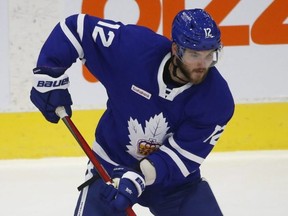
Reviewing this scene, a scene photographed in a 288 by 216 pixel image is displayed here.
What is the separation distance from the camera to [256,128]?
4.32 meters

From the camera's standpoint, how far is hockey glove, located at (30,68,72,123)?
97.4 inches

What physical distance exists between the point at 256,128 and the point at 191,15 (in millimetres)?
Answer: 2079

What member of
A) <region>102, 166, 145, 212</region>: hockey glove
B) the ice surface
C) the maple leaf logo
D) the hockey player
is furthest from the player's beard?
the ice surface

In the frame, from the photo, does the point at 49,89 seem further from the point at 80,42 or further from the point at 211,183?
the point at 211,183

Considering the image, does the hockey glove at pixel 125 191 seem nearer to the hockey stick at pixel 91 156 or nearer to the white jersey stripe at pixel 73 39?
the hockey stick at pixel 91 156

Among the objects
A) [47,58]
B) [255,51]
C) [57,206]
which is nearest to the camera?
[47,58]

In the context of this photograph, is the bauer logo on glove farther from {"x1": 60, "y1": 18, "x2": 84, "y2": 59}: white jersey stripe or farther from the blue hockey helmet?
the blue hockey helmet

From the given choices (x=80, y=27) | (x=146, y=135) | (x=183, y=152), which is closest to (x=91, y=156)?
(x=146, y=135)

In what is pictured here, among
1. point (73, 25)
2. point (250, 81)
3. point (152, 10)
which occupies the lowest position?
point (250, 81)

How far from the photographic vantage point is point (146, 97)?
2.44 metres

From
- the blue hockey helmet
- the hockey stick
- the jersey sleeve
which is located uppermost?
the blue hockey helmet

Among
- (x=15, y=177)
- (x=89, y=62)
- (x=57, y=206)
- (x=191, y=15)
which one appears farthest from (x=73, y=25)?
(x=15, y=177)

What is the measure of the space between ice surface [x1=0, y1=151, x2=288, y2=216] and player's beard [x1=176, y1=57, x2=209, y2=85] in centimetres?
122

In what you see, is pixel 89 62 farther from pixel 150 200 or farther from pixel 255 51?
pixel 255 51
